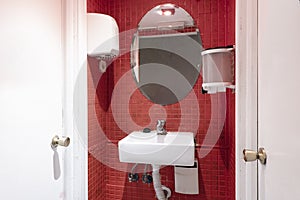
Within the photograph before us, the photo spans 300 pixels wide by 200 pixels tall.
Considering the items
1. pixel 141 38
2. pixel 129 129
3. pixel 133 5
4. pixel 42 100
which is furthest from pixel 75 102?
pixel 133 5

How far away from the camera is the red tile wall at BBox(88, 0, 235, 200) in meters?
1.68

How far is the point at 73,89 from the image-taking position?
4.25 ft

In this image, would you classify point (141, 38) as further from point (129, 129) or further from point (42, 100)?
point (42, 100)

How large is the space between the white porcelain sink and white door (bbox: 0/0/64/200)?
16.7 inches

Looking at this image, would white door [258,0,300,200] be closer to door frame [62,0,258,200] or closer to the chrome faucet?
door frame [62,0,258,200]

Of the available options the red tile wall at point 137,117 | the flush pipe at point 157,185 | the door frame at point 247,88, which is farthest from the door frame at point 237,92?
the flush pipe at point 157,185

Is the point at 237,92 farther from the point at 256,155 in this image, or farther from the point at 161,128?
the point at 161,128

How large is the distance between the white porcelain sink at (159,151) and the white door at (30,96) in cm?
42

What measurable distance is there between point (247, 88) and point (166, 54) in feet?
2.82

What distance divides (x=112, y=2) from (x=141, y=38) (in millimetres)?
353

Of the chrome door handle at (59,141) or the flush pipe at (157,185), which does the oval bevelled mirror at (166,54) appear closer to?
the flush pipe at (157,185)

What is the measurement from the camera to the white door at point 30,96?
35.8 inches

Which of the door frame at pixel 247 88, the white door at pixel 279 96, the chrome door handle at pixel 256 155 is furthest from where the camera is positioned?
the door frame at pixel 247 88

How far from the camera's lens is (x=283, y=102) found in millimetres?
667
